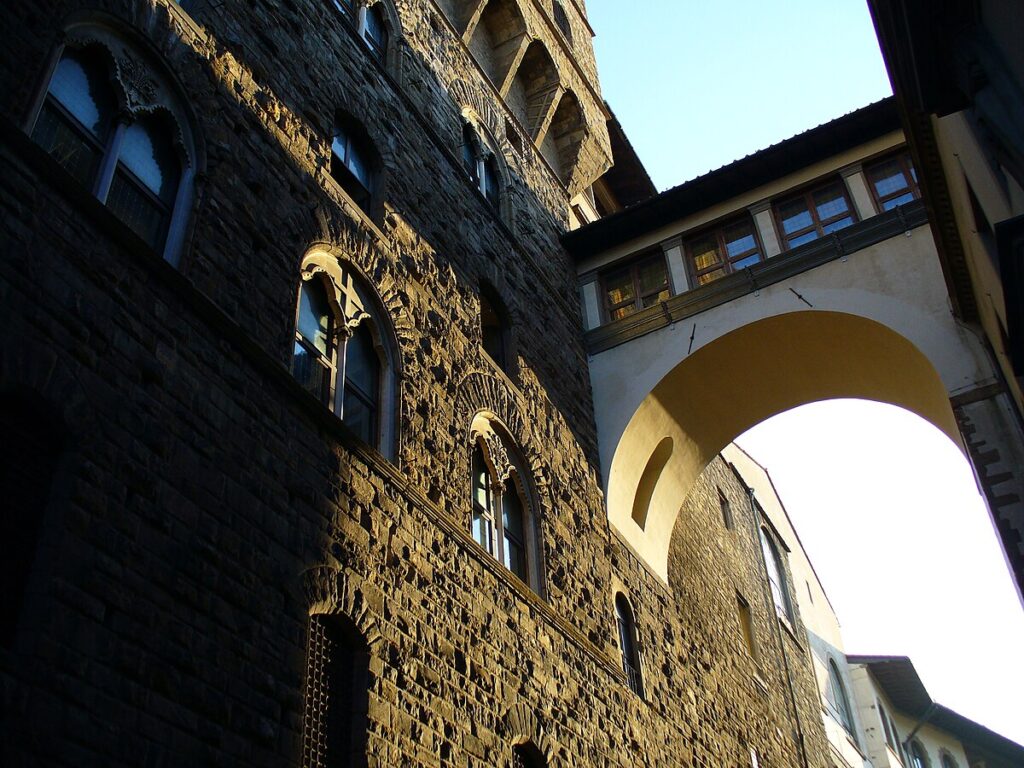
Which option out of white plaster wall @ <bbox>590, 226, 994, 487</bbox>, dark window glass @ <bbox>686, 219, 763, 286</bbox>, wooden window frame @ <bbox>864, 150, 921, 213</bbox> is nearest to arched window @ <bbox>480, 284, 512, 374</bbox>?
white plaster wall @ <bbox>590, 226, 994, 487</bbox>

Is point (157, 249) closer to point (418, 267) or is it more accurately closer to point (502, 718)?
point (418, 267)

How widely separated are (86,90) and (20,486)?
9.11 feet

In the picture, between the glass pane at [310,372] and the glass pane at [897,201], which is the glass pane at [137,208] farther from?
the glass pane at [897,201]

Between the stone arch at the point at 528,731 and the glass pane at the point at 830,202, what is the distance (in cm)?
790

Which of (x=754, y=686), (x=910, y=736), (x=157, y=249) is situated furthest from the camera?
(x=910, y=736)

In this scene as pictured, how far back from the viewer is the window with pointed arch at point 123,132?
20.6ft

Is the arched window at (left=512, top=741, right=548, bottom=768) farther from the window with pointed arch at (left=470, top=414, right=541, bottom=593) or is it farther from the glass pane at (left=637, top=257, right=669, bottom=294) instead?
the glass pane at (left=637, top=257, right=669, bottom=294)

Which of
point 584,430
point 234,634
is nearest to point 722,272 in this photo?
point 584,430

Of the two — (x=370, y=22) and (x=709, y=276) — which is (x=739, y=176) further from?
(x=370, y=22)

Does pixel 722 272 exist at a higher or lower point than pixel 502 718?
higher

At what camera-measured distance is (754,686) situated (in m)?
16.0

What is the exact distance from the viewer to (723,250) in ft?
46.1

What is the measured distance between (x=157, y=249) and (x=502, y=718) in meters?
4.19

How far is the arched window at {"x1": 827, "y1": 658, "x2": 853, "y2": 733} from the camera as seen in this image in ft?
75.3
